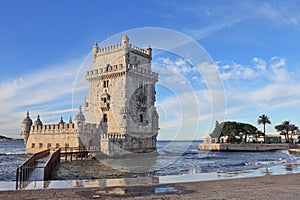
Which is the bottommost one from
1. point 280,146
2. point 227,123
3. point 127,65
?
point 280,146

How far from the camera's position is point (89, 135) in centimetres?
4822

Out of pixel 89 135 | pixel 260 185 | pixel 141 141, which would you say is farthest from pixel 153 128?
pixel 260 185

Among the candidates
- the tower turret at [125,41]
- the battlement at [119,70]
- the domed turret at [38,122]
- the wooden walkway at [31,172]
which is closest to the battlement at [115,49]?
the tower turret at [125,41]

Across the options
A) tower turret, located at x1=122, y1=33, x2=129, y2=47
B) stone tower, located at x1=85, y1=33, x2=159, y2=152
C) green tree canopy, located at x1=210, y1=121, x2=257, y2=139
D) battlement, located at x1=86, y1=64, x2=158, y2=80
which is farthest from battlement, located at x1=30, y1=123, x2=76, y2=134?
green tree canopy, located at x1=210, y1=121, x2=257, y2=139

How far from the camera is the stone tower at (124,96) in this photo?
163ft

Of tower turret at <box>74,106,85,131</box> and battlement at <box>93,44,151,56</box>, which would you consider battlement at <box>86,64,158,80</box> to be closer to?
battlement at <box>93,44,151,56</box>

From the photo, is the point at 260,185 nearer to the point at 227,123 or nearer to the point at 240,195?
the point at 240,195

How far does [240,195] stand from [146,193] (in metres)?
3.44

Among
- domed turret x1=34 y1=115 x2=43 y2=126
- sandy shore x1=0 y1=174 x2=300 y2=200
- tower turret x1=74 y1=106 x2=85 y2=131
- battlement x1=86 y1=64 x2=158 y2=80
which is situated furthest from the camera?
domed turret x1=34 y1=115 x2=43 y2=126

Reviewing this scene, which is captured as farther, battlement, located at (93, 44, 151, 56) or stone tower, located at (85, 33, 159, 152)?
battlement, located at (93, 44, 151, 56)

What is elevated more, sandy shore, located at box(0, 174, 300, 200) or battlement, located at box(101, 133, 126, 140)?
Answer: battlement, located at box(101, 133, 126, 140)

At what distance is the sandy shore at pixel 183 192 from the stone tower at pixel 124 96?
33426mm

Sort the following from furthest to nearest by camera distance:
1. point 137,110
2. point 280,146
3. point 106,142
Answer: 1. point 280,146
2. point 137,110
3. point 106,142

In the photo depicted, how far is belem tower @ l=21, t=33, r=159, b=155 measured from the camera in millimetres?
47938
